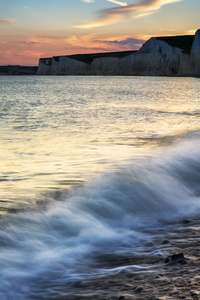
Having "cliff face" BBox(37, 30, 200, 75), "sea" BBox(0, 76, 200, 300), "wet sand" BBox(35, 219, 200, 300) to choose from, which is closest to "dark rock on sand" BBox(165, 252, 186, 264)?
"wet sand" BBox(35, 219, 200, 300)

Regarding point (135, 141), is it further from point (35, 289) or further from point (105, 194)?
point (35, 289)

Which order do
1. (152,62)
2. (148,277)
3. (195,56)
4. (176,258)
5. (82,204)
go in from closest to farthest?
(148,277) → (176,258) → (82,204) → (195,56) → (152,62)

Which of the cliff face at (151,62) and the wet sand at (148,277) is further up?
the cliff face at (151,62)

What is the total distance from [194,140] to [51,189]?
643 cm

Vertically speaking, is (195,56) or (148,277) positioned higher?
(195,56)

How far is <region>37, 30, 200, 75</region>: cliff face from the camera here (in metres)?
93.2

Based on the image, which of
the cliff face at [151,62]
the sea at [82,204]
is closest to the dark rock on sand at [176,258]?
the sea at [82,204]

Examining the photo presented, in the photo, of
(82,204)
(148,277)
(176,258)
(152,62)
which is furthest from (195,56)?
(148,277)

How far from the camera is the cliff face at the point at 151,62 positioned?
306 ft

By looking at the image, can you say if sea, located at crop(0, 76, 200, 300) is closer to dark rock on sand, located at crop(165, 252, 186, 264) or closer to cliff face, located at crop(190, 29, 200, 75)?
dark rock on sand, located at crop(165, 252, 186, 264)

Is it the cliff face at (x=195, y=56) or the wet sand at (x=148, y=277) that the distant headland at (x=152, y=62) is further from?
the wet sand at (x=148, y=277)

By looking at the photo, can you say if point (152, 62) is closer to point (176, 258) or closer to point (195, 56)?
point (195, 56)

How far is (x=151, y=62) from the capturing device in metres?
104

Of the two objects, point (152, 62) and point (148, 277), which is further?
point (152, 62)
